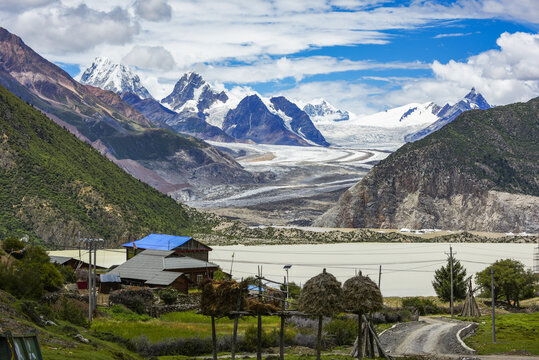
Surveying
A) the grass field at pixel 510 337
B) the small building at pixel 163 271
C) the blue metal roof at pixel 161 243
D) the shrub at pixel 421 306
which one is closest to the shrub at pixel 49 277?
the small building at pixel 163 271

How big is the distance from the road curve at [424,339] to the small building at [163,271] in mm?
17355

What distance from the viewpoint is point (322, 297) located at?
22.8 meters

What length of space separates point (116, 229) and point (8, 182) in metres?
16.0

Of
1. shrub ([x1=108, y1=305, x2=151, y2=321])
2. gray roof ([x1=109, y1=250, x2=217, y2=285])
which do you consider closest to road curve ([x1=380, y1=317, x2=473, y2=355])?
shrub ([x1=108, y1=305, x2=151, y2=321])

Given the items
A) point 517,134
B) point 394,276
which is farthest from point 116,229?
point 517,134

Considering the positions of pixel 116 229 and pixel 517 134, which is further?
pixel 517 134

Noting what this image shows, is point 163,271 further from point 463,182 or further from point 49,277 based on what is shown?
point 463,182

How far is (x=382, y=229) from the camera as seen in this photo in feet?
468

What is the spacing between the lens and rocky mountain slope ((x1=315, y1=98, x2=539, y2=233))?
132 meters

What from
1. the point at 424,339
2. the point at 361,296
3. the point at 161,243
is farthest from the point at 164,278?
the point at 361,296

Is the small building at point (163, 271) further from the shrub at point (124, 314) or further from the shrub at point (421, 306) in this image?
the shrub at point (421, 306)

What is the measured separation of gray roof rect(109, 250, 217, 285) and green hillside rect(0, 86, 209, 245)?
27.0 meters

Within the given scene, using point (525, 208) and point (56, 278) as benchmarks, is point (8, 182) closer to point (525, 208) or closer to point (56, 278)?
point (56, 278)

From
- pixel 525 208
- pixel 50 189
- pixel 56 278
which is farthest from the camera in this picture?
pixel 525 208
